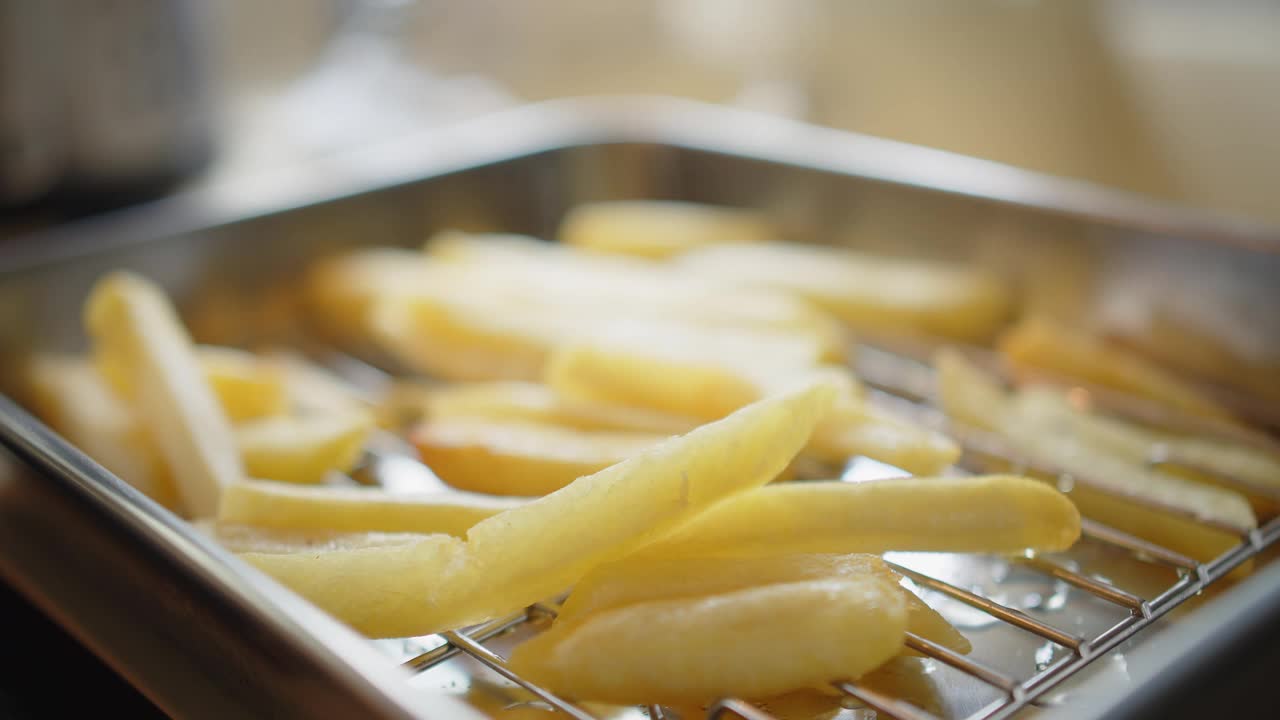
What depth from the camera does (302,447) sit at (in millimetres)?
1373

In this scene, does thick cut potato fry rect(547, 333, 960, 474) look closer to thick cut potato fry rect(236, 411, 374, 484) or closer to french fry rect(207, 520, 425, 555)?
thick cut potato fry rect(236, 411, 374, 484)

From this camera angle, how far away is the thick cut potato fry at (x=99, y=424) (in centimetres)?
145

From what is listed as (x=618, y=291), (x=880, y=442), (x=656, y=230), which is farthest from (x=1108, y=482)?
(x=656, y=230)

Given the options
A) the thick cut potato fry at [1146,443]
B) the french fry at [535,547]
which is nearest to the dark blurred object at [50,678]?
the french fry at [535,547]

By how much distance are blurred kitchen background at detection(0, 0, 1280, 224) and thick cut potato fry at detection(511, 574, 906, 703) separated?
6.20 ft

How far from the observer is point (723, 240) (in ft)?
6.89

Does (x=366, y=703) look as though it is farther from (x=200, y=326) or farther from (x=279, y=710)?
(x=200, y=326)

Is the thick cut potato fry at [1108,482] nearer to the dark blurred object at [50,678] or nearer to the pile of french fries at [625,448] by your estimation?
the pile of french fries at [625,448]

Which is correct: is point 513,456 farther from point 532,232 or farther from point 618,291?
point 532,232

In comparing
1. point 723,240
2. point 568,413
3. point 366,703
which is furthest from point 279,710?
point 723,240

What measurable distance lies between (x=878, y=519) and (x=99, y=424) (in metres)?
1.04

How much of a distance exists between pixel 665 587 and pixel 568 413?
1.85 ft

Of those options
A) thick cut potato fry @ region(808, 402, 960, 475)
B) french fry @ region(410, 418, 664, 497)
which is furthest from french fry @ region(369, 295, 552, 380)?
thick cut potato fry @ region(808, 402, 960, 475)

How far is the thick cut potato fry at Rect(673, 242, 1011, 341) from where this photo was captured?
5.87 ft
